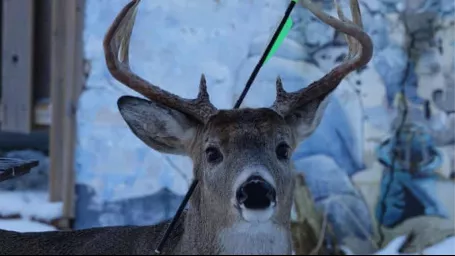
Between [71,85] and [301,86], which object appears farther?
[71,85]

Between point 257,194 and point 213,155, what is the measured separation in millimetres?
415

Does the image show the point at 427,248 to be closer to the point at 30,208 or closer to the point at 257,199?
the point at 30,208

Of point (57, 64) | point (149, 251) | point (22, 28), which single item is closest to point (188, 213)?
point (149, 251)

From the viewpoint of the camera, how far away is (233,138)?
2.81m

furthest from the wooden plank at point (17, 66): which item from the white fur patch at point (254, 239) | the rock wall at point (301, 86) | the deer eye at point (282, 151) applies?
the white fur patch at point (254, 239)

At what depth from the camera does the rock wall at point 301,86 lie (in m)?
6.00

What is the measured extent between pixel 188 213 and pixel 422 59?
3448 millimetres

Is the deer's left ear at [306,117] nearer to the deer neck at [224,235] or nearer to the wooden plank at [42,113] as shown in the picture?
the deer neck at [224,235]

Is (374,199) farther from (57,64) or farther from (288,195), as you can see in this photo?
(288,195)

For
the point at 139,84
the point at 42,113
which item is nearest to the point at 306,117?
the point at 139,84

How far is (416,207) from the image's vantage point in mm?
6031

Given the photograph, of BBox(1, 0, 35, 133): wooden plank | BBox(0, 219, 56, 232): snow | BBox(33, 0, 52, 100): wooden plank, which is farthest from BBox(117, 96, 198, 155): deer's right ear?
BBox(33, 0, 52, 100): wooden plank

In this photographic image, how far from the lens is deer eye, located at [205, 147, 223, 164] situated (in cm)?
287

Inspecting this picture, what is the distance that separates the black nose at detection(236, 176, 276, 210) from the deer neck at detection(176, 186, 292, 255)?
0.11m
